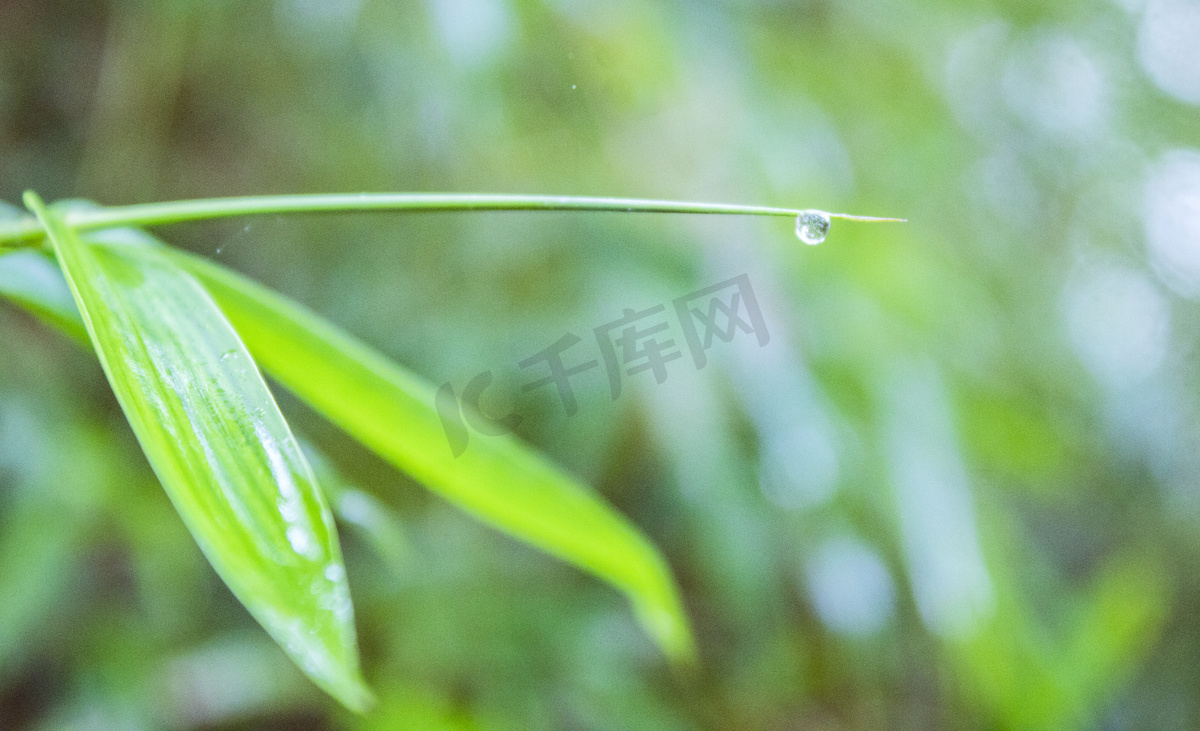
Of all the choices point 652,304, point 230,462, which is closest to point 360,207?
point 230,462

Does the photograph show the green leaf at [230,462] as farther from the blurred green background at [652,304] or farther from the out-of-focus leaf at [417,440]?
the blurred green background at [652,304]

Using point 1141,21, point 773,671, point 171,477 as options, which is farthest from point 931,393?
point 171,477

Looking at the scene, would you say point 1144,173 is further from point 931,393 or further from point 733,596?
point 733,596

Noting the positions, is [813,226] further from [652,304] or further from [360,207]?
[652,304]

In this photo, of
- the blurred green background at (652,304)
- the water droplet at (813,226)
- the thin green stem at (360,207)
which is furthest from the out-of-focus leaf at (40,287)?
the blurred green background at (652,304)

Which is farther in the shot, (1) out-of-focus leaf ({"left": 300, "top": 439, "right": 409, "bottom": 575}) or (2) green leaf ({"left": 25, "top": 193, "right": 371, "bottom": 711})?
(1) out-of-focus leaf ({"left": 300, "top": 439, "right": 409, "bottom": 575})

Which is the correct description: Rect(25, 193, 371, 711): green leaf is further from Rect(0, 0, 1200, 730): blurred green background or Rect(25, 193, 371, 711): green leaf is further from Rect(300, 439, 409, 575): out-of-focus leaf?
Rect(0, 0, 1200, 730): blurred green background

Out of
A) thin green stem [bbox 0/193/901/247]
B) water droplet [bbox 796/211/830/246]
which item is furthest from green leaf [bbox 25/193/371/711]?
water droplet [bbox 796/211/830/246]
